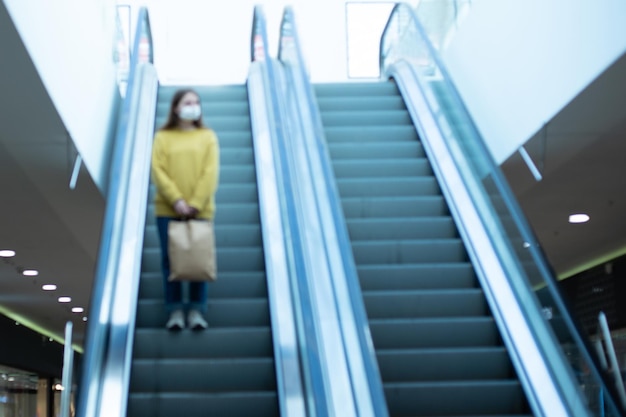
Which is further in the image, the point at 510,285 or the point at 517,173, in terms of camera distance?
the point at 517,173

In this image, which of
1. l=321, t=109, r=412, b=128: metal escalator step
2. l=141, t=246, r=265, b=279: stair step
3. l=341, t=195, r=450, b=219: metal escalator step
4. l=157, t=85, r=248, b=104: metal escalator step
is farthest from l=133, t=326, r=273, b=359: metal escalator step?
l=157, t=85, r=248, b=104: metal escalator step

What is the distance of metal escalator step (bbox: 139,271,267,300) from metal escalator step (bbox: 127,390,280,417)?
138 centimetres

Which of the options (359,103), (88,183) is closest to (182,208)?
(88,183)

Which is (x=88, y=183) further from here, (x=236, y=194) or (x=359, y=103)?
(x=359, y=103)

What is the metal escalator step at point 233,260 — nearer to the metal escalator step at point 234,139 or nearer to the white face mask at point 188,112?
the white face mask at point 188,112

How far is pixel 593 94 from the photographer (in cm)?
708

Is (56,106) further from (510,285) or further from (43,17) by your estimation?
(510,285)

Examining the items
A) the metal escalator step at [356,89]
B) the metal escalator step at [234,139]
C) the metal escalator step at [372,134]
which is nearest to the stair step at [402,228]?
the metal escalator step at [372,134]

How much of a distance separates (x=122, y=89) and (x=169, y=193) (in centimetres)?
443

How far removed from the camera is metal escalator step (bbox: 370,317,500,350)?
21.4 ft

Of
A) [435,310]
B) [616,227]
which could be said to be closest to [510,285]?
[435,310]

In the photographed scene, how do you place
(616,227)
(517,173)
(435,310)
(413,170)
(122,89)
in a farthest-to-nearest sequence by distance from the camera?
(616,227) → (122,89) → (517,173) → (413,170) → (435,310)

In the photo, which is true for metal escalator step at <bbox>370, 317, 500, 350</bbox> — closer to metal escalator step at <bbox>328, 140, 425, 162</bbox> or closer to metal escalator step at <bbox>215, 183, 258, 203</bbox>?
metal escalator step at <bbox>215, 183, 258, 203</bbox>

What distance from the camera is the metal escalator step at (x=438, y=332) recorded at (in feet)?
21.4
